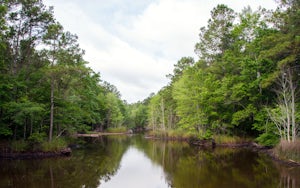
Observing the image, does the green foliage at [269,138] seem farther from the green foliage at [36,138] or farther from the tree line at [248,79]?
the green foliage at [36,138]

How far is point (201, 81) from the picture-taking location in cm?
3309

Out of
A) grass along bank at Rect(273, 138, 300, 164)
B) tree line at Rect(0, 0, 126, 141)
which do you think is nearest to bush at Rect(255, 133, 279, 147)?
grass along bank at Rect(273, 138, 300, 164)

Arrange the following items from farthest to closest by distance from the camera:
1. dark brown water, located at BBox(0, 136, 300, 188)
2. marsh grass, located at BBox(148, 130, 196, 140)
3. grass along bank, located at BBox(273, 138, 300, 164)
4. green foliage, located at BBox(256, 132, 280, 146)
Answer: marsh grass, located at BBox(148, 130, 196, 140) < green foliage, located at BBox(256, 132, 280, 146) < grass along bank, located at BBox(273, 138, 300, 164) < dark brown water, located at BBox(0, 136, 300, 188)

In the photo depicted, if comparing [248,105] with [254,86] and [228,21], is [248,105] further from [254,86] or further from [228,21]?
[228,21]

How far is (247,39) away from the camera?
103 feet

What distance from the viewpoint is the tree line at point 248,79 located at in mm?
18781

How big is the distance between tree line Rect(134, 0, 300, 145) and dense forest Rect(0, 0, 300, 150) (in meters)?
0.07

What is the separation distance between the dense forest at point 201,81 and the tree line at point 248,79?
0.07 m

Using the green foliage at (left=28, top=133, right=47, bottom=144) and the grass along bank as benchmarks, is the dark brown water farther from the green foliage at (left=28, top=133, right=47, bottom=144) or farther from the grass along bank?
the green foliage at (left=28, top=133, right=47, bottom=144)

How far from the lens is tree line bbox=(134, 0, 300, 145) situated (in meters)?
18.8

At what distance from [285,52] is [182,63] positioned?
1324 inches

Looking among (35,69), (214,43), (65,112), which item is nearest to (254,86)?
(214,43)

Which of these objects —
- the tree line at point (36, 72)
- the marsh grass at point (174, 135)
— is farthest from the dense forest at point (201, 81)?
the marsh grass at point (174, 135)

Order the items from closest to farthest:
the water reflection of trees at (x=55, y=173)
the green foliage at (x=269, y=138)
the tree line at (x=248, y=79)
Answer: the water reflection of trees at (x=55, y=173) < the tree line at (x=248, y=79) < the green foliage at (x=269, y=138)
